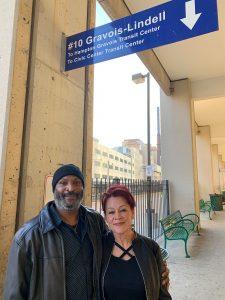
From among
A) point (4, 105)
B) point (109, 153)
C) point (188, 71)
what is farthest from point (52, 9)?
point (109, 153)

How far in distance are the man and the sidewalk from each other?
241 cm

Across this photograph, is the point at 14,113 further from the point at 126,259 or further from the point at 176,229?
the point at 176,229

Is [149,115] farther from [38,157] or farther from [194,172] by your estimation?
[38,157]

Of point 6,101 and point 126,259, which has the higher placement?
point 6,101

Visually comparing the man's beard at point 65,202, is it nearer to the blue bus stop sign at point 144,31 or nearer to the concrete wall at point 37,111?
the concrete wall at point 37,111

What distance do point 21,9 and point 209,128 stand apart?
13.9 meters

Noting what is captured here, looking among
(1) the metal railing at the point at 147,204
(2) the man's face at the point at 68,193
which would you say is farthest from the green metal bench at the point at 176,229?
(2) the man's face at the point at 68,193

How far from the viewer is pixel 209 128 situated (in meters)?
14.8

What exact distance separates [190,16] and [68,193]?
5.40ft

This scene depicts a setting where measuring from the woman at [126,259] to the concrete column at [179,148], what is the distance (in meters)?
6.92

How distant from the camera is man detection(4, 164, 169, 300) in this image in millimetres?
1439

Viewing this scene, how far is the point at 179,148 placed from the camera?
861 centimetres

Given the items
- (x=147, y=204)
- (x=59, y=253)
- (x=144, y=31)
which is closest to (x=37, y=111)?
(x=144, y=31)

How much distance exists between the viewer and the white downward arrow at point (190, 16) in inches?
81.1
